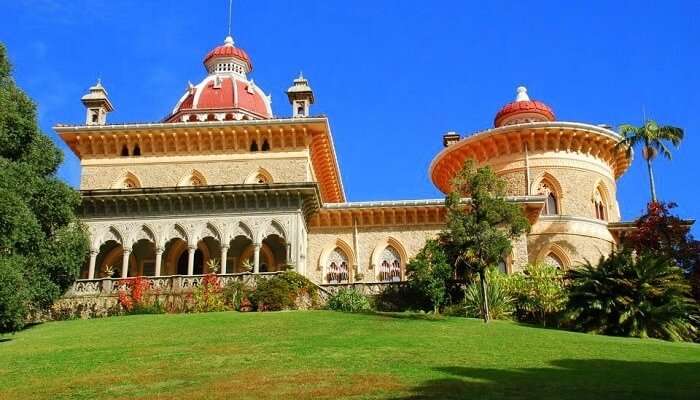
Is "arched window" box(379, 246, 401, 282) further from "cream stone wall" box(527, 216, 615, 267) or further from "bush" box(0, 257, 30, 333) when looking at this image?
"bush" box(0, 257, 30, 333)

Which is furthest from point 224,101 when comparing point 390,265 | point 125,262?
point 390,265

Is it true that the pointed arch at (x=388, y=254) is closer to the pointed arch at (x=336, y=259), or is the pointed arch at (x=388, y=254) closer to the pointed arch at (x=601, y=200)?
the pointed arch at (x=336, y=259)

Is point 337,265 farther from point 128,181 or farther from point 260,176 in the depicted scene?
point 128,181

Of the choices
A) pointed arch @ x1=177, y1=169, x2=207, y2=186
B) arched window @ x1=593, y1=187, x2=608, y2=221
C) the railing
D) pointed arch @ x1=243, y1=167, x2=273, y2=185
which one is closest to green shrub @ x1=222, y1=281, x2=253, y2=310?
the railing

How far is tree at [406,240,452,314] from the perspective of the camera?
26.6m

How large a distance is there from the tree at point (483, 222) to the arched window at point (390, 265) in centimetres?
966

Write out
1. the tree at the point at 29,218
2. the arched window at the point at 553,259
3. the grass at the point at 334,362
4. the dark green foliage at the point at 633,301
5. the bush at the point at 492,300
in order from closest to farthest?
the grass at the point at 334,362 → the tree at the point at 29,218 → the dark green foliage at the point at 633,301 → the bush at the point at 492,300 → the arched window at the point at 553,259

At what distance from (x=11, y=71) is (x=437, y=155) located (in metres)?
23.1

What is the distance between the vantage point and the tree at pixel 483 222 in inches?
906

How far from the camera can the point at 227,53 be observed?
4625cm

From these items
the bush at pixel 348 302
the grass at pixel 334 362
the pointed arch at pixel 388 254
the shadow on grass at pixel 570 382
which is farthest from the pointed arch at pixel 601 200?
the shadow on grass at pixel 570 382

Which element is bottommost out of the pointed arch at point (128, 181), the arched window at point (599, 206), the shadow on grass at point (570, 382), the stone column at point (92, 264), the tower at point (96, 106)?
the shadow on grass at point (570, 382)

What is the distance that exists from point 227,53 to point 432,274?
25.1 meters

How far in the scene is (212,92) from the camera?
41.8 meters
